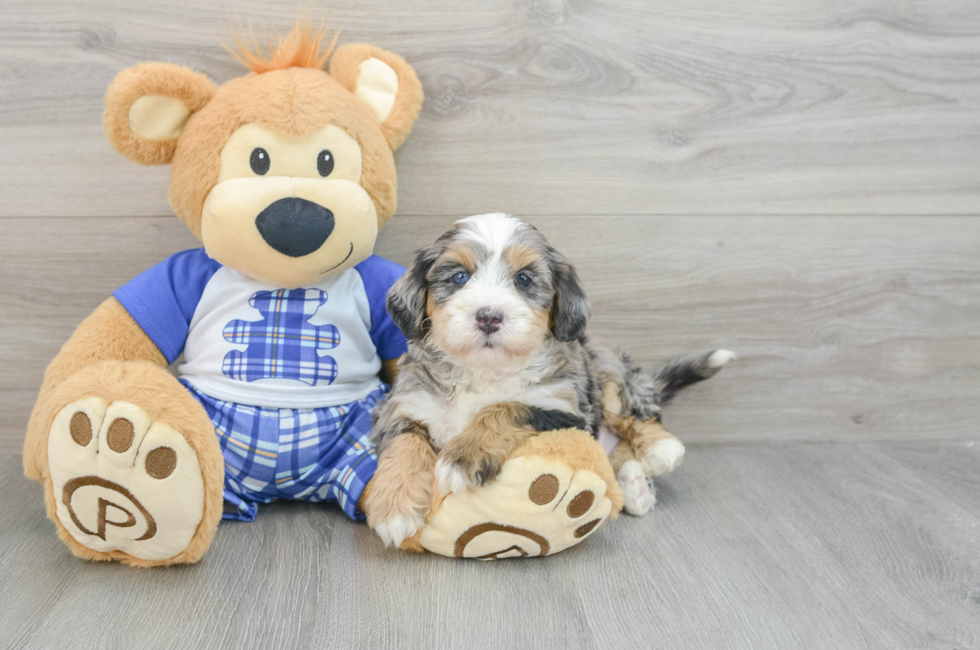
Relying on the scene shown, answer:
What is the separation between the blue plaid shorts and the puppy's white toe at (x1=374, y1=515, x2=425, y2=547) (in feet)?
0.61

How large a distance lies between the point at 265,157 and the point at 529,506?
3.14 feet

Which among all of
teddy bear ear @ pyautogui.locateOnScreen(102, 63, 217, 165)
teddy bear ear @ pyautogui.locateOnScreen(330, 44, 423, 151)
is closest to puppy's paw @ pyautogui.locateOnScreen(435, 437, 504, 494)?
teddy bear ear @ pyautogui.locateOnScreen(330, 44, 423, 151)

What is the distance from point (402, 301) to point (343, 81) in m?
0.60

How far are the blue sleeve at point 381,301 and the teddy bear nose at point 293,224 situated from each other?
0.28m

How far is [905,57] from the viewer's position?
2.07 metres

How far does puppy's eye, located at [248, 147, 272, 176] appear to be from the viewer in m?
1.57

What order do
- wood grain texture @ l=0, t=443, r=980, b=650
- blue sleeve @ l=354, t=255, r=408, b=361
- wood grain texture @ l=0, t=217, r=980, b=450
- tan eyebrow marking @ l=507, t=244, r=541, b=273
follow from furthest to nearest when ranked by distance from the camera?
Answer: wood grain texture @ l=0, t=217, r=980, b=450
blue sleeve @ l=354, t=255, r=408, b=361
tan eyebrow marking @ l=507, t=244, r=541, b=273
wood grain texture @ l=0, t=443, r=980, b=650

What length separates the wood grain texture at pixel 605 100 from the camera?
185 centimetres

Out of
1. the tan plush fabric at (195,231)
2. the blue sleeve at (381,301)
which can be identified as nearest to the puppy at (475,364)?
the blue sleeve at (381,301)

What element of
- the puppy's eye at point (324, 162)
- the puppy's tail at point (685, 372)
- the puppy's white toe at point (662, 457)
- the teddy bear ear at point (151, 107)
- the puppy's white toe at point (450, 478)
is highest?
the teddy bear ear at point (151, 107)

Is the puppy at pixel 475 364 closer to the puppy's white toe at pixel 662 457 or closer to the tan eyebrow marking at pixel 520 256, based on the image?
the tan eyebrow marking at pixel 520 256

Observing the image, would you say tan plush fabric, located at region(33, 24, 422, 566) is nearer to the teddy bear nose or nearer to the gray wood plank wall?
the teddy bear nose

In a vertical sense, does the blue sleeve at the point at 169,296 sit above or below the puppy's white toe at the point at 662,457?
above

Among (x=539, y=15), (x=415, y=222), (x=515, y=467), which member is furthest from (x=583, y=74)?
(x=515, y=467)
